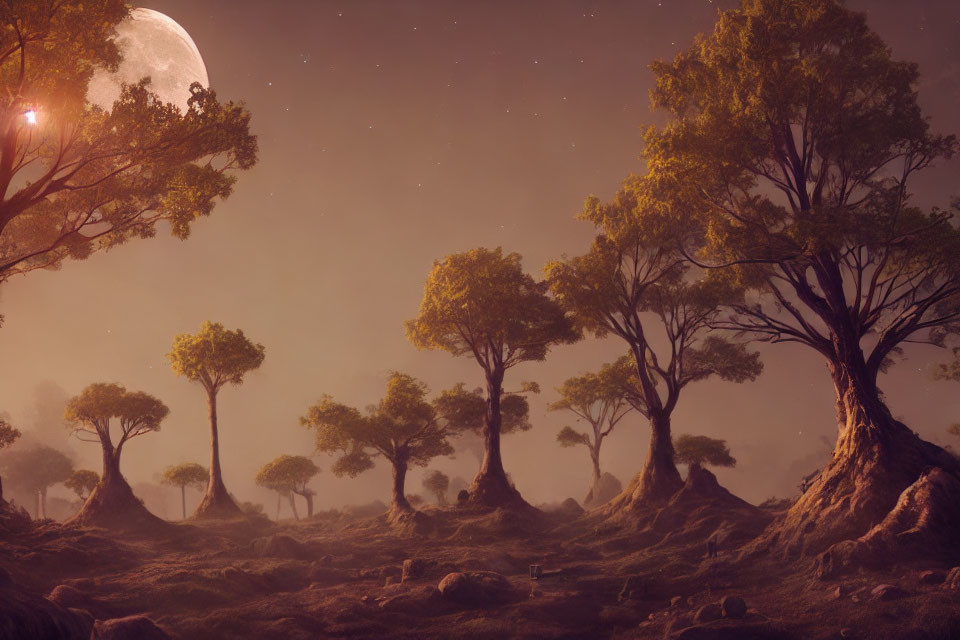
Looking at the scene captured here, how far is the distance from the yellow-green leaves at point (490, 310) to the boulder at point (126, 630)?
24.3 metres

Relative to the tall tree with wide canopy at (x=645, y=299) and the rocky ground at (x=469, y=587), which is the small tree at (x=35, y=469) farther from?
the tall tree with wide canopy at (x=645, y=299)

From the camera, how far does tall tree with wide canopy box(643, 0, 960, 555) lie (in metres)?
18.1

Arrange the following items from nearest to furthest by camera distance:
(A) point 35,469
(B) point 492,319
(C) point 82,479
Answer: (B) point 492,319, (C) point 82,479, (A) point 35,469

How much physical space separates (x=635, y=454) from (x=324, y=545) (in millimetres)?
170164

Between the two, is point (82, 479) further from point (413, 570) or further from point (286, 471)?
point (413, 570)

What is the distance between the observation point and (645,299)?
110ft

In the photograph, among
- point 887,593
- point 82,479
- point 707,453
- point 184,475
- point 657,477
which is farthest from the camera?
point 184,475

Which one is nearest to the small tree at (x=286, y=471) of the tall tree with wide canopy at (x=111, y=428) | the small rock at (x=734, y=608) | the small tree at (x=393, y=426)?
the small tree at (x=393, y=426)

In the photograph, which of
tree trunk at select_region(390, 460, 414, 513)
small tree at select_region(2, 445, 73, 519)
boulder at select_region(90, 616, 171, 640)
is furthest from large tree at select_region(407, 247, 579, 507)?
small tree at select_region(2, 445, 73, 519)

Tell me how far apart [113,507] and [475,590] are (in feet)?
90.3

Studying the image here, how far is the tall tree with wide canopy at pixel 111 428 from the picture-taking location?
3109 centimetres

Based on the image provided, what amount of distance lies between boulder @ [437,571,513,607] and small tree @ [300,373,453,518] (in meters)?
21.4

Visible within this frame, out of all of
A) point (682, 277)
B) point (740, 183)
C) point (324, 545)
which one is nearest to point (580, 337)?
point (682, 277)

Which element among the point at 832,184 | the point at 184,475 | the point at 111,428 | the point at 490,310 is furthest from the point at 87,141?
the point at 184,475
